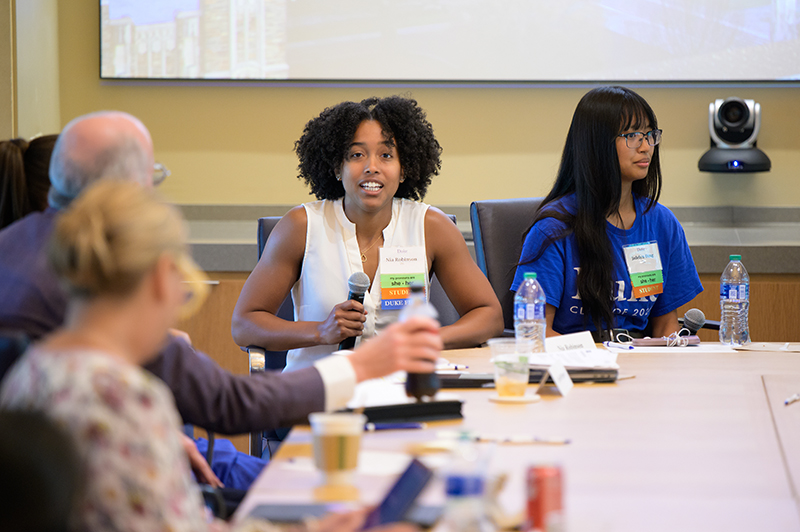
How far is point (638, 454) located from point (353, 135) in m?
1.69

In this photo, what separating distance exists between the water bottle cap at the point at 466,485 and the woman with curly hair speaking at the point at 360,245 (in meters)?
1.56

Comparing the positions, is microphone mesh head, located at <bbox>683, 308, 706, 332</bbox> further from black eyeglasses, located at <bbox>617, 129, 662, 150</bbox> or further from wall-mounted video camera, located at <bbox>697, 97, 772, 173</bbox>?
wall-mounted video camera, located at <bbox>697, 97, 772, 173</bbox>

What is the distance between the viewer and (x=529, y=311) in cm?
246

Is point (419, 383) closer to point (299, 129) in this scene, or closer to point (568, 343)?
point (568, 343)

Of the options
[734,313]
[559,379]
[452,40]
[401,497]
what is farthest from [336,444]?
[452,40]

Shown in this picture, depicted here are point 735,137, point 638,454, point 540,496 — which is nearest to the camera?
Answer: point 540,496

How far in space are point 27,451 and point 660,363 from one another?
1.80 m

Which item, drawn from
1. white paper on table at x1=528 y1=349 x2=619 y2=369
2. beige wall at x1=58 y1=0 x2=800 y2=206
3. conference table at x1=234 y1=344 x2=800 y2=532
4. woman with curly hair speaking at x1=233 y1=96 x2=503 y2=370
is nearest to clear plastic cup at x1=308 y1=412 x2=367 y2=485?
conference table at x1=234 y1=344 x2=800 y2=532

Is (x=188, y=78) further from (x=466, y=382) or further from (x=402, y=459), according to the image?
(x=402, y=459)

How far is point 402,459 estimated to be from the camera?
1.27 metres

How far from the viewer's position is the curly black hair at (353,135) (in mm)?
2768

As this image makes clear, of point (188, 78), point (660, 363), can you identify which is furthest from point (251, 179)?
point (660, 363)

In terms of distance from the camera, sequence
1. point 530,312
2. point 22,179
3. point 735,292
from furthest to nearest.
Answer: point 735,292, point 530,312, point 22,179

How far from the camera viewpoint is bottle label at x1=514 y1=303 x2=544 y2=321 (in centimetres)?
244
